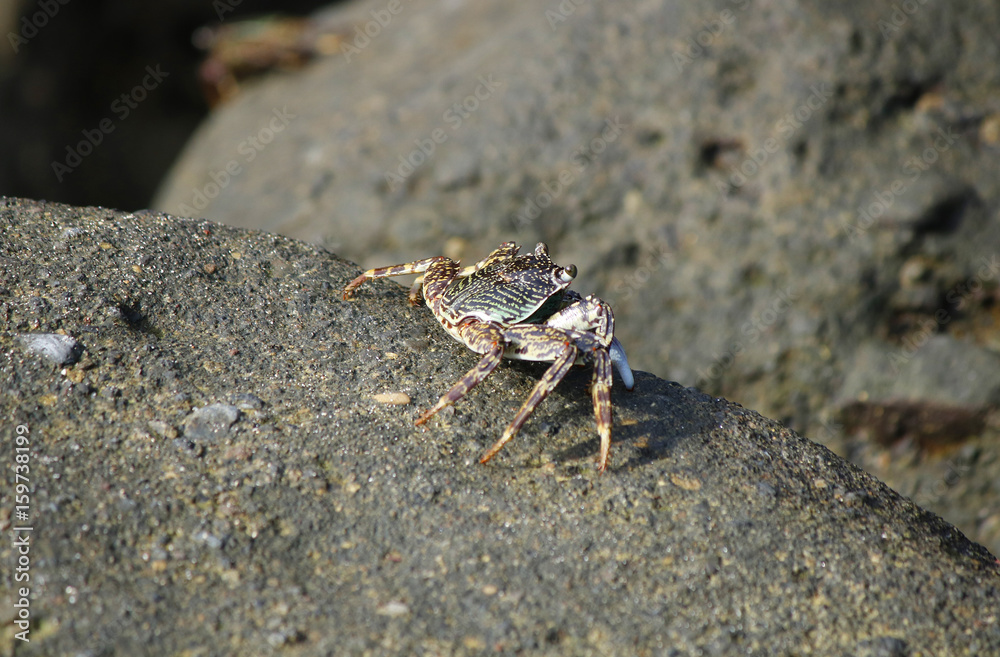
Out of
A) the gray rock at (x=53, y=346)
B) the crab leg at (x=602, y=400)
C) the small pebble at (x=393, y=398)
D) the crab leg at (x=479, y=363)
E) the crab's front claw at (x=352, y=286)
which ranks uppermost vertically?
the crab leg at (x=602, y=400)

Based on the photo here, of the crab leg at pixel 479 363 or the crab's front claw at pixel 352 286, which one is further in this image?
the crab's front claw at pixel 352 286

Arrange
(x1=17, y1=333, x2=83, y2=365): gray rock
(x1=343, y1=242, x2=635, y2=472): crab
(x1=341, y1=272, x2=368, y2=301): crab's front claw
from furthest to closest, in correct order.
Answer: (x1=341, y1=272, x2=368, y2=301): crab's front claw, (x1=343, y1=242, x2=635, y2=472): crab, (x1=17, y1=333, x2=83, y2=365): gray rock

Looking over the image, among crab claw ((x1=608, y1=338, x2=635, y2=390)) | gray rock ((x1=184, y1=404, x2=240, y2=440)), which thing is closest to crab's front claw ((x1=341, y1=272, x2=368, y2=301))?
gray rock ((x1=184, y1=404, x2=240, y2=440))

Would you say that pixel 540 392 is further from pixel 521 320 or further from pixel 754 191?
pixel 754 191

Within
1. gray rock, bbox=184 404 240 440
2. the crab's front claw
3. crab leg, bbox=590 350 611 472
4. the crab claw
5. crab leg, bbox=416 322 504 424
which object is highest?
crab leg, bbox=590 350 611 472

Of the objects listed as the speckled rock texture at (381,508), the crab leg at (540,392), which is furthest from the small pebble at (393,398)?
the crab leg at (540,392)

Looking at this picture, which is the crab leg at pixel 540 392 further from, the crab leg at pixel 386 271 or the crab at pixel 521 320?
the crab leg at pixel 386 271

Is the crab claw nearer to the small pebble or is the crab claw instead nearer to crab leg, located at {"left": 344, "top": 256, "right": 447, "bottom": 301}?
the small pebble
